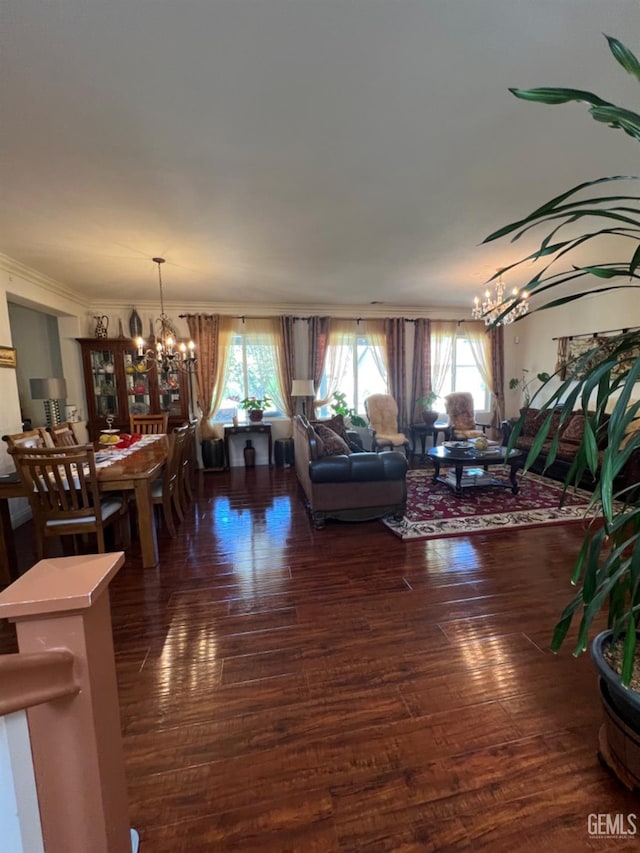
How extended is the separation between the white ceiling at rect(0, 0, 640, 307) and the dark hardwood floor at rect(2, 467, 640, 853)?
2.68 metres

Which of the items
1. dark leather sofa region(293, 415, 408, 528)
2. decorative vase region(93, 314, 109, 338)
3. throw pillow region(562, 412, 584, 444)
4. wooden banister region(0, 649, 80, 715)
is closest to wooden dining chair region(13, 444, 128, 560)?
dark leather sofa region(293, 415, 408, 528)

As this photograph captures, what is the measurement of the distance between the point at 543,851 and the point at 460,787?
0.25 meters

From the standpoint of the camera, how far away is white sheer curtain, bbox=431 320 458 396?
682 centimetres

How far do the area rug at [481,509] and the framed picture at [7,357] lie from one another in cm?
398

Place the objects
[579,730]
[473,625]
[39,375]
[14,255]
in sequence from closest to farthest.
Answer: [579,730] < [473,625] < [14,255] < [39,375]

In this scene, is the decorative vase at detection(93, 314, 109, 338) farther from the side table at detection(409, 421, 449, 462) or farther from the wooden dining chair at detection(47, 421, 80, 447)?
the side table at detection(409, 421, 449, 462)

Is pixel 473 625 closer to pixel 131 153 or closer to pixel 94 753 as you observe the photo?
pixel 94 753

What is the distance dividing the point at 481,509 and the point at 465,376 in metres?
3.98

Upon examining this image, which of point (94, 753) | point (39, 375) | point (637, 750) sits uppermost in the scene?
point (39, 375)

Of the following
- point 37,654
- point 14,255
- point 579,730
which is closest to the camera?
point 37,654

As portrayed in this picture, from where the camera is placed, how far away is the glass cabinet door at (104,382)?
215 inches

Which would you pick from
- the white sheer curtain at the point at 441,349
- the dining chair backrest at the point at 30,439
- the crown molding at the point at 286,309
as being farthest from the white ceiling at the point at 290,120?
the white sheer curtain at the point at 441,349

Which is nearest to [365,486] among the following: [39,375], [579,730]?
[579,730]

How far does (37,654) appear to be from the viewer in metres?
0.59
